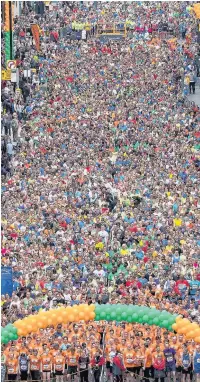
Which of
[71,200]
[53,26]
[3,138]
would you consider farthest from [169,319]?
[53,26]

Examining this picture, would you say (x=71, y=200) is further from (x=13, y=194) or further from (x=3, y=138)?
(x=3, y=138)

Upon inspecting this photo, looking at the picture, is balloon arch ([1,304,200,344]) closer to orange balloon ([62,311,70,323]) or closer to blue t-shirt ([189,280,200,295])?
orange balloon ([62,311,70,323])

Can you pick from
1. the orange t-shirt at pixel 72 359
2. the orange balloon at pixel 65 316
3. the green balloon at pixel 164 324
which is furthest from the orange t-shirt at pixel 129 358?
the orange balloon at pixel 65 316

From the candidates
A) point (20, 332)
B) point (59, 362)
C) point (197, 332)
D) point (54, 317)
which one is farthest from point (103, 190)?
point (59, 362)

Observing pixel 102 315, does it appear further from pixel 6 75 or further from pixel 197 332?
pixel 6 75

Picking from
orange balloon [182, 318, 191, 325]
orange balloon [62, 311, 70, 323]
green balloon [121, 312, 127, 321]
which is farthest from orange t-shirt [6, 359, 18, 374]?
orange balloon [182, 318, 191, 325]
